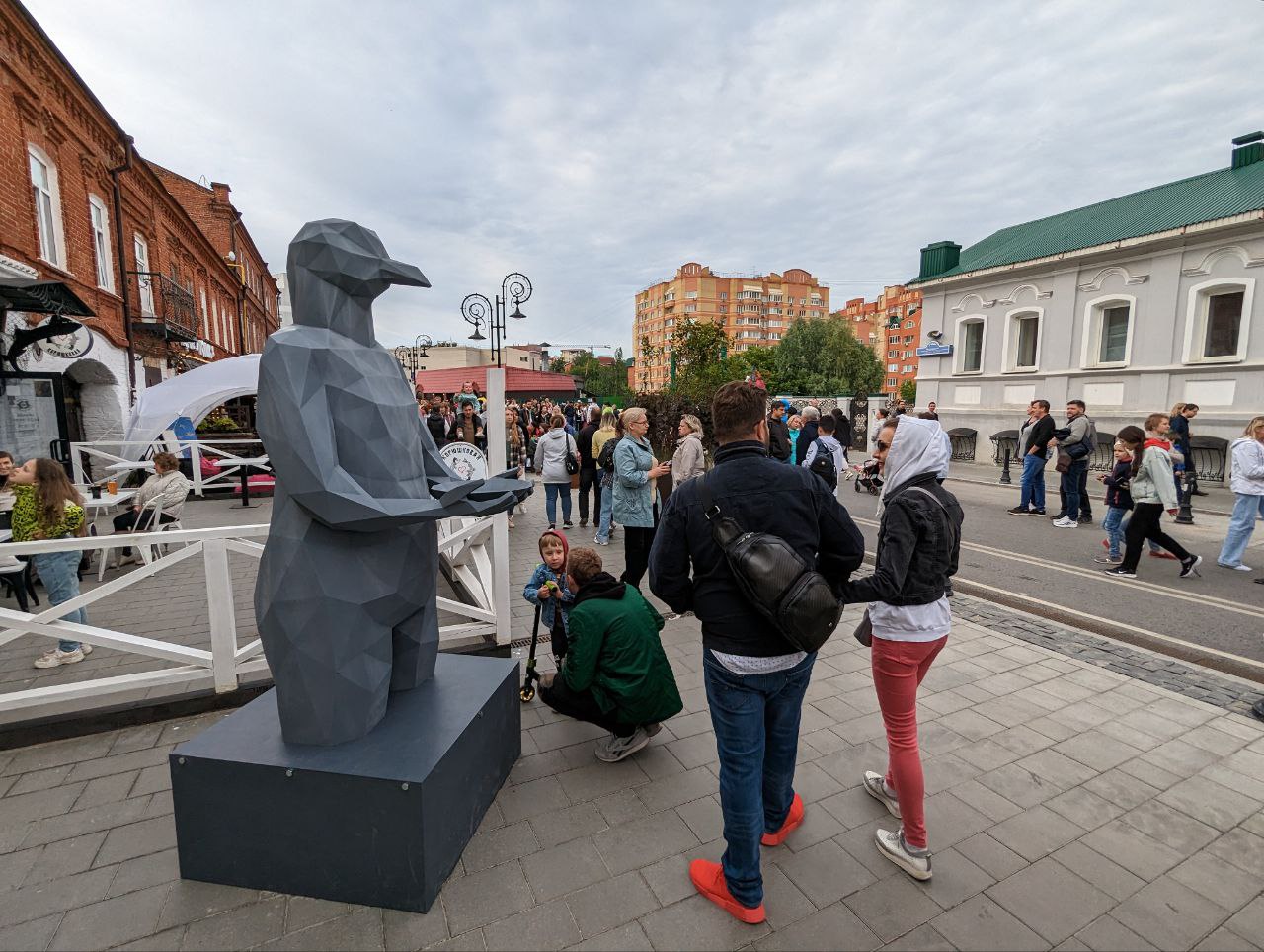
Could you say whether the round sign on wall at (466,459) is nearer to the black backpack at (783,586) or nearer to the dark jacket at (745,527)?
the dark jacket at (745,527)

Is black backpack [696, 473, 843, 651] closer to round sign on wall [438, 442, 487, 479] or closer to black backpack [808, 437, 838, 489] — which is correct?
round sign on wall [438, 442, 487, 479]

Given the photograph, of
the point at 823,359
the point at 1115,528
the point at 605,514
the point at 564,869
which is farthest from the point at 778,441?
the point at 823,359

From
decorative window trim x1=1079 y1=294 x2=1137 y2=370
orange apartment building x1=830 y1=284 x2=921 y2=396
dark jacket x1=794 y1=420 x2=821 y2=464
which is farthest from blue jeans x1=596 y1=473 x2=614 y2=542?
orange apartment building x1=830 y1=284 x2=921 y2=396

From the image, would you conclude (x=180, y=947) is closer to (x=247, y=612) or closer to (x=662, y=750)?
(x=662, y=750)

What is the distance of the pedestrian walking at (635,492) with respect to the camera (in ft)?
19.7

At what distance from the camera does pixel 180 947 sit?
84.9 inches

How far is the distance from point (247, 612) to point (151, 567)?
2.07 meters

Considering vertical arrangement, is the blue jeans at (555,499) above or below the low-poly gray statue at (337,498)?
below

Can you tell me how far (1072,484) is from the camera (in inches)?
387

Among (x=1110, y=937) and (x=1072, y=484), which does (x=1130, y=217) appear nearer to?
(x=1072, y=484)

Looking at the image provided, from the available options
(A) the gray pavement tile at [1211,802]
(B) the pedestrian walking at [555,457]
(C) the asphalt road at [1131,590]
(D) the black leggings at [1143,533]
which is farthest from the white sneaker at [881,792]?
(B) the pedestrian walking at [555,457]

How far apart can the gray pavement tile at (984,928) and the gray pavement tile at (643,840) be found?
0.99 m

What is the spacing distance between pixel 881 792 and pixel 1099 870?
85cm

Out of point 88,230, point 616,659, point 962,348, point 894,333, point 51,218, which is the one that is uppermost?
point 894,333
